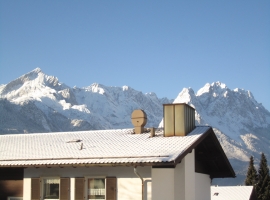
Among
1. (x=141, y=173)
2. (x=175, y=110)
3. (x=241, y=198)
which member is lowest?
(x=241, y=198)

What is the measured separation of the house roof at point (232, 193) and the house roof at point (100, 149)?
29.5 m

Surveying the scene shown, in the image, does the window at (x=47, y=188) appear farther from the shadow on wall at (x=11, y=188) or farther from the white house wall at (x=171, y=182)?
the white house wall at (x=171, y=182)

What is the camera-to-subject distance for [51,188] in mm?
19500

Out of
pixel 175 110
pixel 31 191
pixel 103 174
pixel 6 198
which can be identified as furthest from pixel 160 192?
pixel 6 198

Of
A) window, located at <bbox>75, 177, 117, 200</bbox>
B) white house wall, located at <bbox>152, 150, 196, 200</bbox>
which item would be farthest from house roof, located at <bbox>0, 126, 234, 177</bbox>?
window, located at <bbox>75, 177, 117, 200</bbox>

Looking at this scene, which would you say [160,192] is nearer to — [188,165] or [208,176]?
[188,165]

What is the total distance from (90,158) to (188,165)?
364cm

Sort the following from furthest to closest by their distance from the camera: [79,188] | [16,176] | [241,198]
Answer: [241,198], [16,176], [79,188]

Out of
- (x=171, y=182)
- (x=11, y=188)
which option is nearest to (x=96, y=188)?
(x=171, y=182)

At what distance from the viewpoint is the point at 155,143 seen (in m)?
19.1

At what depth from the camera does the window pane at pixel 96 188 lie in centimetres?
1856

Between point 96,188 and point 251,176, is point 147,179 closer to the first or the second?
point 96,188

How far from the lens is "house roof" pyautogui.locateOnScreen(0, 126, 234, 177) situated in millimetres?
17391

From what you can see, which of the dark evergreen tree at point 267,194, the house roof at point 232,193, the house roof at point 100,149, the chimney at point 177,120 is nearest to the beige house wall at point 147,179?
the house roof at point 100,149
